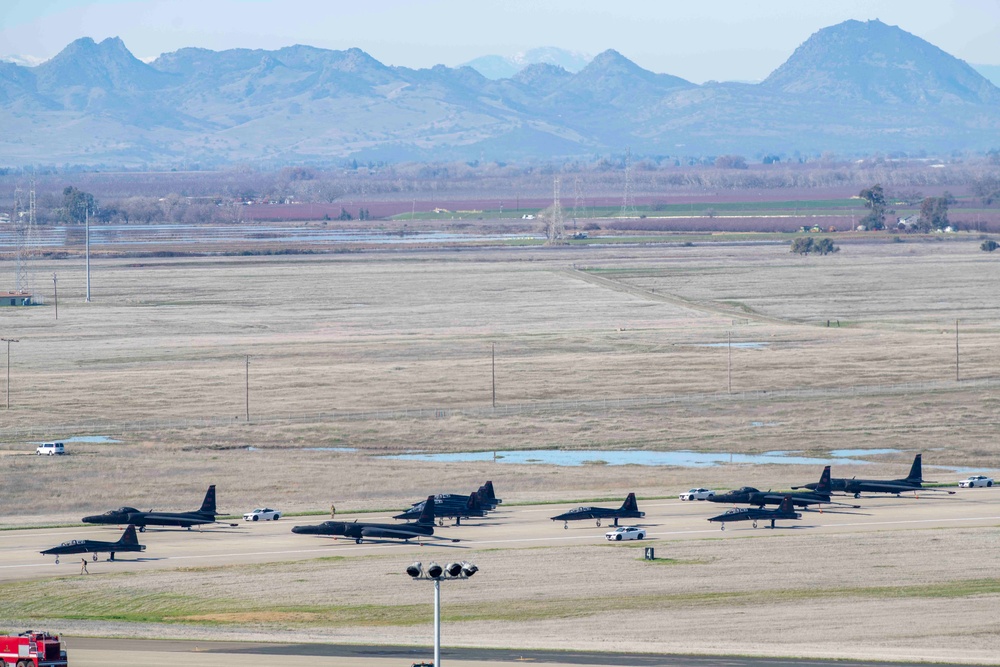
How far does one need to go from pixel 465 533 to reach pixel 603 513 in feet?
22.8

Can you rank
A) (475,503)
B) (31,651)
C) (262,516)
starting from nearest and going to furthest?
(31,651) → (475,503) → (262,516)

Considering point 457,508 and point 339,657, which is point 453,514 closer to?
point 457,508

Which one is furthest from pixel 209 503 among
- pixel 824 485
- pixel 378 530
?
pixel 824 485

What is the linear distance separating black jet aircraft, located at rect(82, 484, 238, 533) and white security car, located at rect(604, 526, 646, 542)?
65.2ft

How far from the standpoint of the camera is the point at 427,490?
78.2 m

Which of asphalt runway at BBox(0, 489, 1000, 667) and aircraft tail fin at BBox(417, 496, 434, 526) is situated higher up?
aircraft tail fin at BBox(417, 496, 434, 526)

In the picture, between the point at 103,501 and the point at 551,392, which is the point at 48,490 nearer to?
the point at 103,501

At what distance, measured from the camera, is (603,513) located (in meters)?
67.8

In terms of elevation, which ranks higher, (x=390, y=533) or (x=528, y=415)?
(x=528, y=415)

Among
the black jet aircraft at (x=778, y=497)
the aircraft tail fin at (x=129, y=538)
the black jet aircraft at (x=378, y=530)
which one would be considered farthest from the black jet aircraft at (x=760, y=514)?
the aircraft tail fin at (x=129, y=538)

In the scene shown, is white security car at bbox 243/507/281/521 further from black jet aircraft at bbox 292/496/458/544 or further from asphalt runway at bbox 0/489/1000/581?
black jet aircraft at bbox 292/496/458/544

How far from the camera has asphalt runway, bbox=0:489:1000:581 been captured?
61.7m

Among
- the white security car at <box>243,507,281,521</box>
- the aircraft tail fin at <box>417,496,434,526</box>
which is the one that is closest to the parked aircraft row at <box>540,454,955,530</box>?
the aircraft tail fin at <box>417,496,434,526</box>

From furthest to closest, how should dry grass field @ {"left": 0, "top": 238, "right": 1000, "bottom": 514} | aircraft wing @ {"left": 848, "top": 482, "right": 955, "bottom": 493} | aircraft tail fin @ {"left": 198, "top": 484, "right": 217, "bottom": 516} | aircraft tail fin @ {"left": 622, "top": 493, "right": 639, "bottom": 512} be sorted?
dry grass field @ {"left": 0, "top": 238, "right": 1000, "bottom": 514}, aircraft wing @ {"left": 848, "top": 482, "right": 955, "bottom": 493}, aircraft tail fin @ {"left": 198, "top": 484, "right": 217, "bottom": 516}, aircraft tail fin @ {"left": 622, "top": 493, "right": 639, "bottom": 512}
